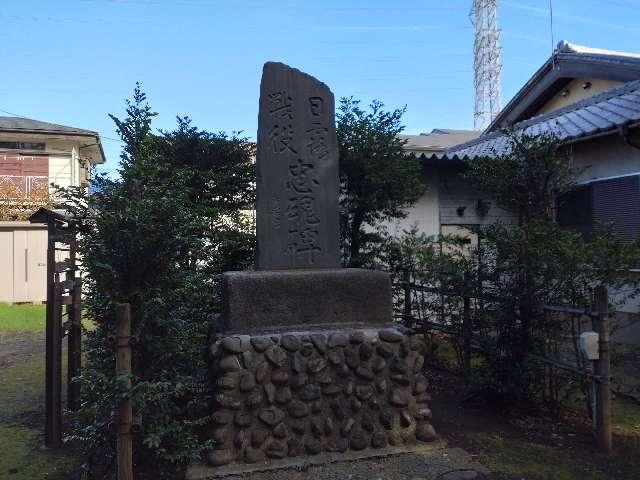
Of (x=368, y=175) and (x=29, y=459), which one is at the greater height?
(x=368, y=175)

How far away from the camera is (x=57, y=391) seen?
4539 millimetres

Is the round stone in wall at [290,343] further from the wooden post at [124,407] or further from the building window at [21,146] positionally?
the building window at [21,146]

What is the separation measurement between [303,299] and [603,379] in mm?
2457

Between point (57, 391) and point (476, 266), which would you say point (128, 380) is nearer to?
point (57, 391)

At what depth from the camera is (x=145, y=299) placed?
3.63 metres

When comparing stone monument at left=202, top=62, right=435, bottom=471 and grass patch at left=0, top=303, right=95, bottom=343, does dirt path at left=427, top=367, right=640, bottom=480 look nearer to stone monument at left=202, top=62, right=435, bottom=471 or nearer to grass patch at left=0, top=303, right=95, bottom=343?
stone monument at left=202, top=62, right=435, bottom=471

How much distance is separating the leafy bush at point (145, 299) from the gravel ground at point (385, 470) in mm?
466

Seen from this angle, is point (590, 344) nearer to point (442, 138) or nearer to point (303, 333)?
point (303, 333)

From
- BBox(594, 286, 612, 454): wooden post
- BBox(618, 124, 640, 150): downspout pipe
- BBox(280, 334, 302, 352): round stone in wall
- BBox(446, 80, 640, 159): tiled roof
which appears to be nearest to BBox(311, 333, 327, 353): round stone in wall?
BBox(280, 334, 302, 352): round stone in wall

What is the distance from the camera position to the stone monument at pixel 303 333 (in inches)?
157

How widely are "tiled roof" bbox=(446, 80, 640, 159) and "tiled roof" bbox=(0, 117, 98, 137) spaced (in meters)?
12.0

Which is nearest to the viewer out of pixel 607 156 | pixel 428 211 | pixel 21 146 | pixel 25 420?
pixel 25 420

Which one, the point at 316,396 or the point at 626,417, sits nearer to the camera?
the point at 316,396

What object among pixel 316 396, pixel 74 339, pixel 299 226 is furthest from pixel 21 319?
pixel 316 396
